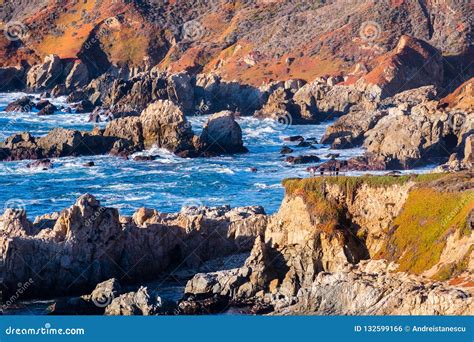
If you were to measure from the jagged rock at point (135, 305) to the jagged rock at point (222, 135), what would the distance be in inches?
2702

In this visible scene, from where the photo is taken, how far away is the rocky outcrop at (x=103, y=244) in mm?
52062

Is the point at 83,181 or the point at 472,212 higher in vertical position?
the point at 472,212

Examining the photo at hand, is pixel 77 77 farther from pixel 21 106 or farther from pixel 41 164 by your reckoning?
pixel 41 164

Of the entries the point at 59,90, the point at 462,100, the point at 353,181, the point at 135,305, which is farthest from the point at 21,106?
the point at 135,305

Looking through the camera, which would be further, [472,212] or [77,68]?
[77,68]

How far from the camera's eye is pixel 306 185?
2124 inches

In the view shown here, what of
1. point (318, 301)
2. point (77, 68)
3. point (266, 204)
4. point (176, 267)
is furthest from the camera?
point (77, 68)

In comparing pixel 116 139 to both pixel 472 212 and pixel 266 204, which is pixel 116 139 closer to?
pixel 266 204

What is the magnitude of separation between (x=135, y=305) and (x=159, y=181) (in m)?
52.3

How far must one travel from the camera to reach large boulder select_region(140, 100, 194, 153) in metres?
112

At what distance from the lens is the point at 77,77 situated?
192 m

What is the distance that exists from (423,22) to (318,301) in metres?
163

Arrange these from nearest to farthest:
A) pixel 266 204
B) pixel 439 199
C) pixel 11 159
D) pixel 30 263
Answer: pixel 439 199 < pixel 30 263 < pixel 266 204 < pixel 11 159

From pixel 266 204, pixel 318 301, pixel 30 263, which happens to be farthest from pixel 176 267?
pixel 266 204
